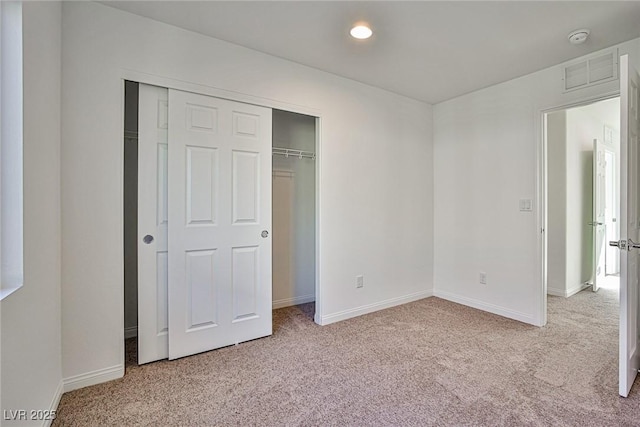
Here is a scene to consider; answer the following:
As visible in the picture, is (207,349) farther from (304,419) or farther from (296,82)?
(296,82)

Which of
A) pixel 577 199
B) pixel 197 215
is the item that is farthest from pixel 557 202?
pixel 197 215

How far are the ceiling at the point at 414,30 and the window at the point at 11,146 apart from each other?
88 centimetres

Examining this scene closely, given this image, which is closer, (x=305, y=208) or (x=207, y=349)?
(x=207, y=349)

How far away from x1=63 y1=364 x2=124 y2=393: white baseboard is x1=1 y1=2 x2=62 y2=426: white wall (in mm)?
76

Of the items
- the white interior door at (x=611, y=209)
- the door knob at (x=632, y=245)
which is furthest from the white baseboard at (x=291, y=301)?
the white interior door at (x=611, y=209)

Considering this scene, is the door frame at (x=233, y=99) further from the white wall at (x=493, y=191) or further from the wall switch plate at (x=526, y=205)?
the wall switch plate at (x=526, y=205)

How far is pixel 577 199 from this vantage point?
4.11 metres

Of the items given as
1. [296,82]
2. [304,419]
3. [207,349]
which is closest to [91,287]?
[207,349]

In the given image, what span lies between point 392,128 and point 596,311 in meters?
2.86

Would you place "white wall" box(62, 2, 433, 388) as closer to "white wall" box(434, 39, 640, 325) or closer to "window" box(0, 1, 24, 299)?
"white wall" box(434, 39, 640, 325)

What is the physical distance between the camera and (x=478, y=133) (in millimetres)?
3504

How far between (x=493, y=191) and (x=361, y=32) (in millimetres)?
2145

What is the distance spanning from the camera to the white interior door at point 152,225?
7.30 ft

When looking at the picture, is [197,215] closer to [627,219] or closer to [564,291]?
[627,219]
